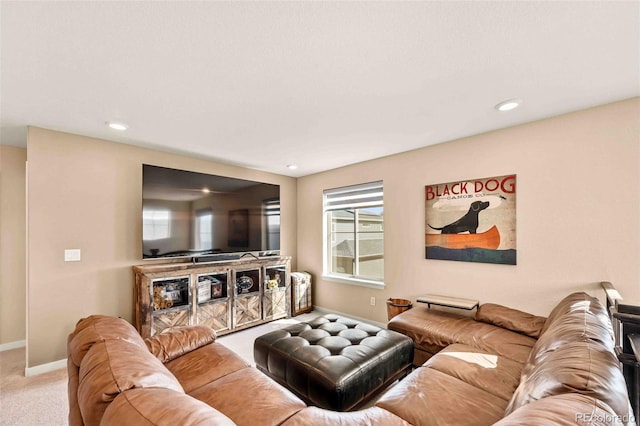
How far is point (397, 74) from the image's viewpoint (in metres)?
1.68

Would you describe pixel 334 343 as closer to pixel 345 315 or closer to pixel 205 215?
pixel 345 315

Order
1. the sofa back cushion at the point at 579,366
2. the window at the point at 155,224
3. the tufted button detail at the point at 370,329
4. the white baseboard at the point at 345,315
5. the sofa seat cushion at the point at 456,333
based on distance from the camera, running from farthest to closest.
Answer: the white baseboard at the point at 345,315, the window at the point at 155,224, the tufted button detail at the point at 370,329, the sofa seat cushion at the point at 456,333, the sofa back cushion at the point at 579,366

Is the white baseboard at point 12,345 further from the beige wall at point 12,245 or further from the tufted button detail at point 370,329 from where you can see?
the tufted button detail at point 370,329

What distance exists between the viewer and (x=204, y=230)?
3422 millimetres

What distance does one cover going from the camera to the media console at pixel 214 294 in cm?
288

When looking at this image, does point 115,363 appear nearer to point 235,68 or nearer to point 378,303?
point 235,68

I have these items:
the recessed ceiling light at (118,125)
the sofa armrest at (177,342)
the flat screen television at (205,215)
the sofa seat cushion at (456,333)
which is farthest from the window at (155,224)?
the sofa seat cushion at (456,333)

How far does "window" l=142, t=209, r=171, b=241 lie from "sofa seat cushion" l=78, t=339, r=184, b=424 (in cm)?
204

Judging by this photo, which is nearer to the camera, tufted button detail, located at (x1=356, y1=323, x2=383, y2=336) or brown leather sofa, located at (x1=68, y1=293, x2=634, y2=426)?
brown leather sofa, located at (x1=68, y1=293, x2=634, y2=426)

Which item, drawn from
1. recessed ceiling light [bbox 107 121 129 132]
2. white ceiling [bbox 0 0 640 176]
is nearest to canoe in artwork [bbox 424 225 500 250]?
white ceiling [bbox 0 0 640 176]

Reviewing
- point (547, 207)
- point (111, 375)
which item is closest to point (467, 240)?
point (547, 207)

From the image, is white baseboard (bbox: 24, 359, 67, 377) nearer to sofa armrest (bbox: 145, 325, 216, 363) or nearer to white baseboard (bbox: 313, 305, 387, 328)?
sofa armrest (bbox: 145, 325, 216, 363)

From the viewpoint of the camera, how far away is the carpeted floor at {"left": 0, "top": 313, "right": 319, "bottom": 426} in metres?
1.89

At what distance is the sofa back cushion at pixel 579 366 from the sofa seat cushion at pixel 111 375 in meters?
1.41
